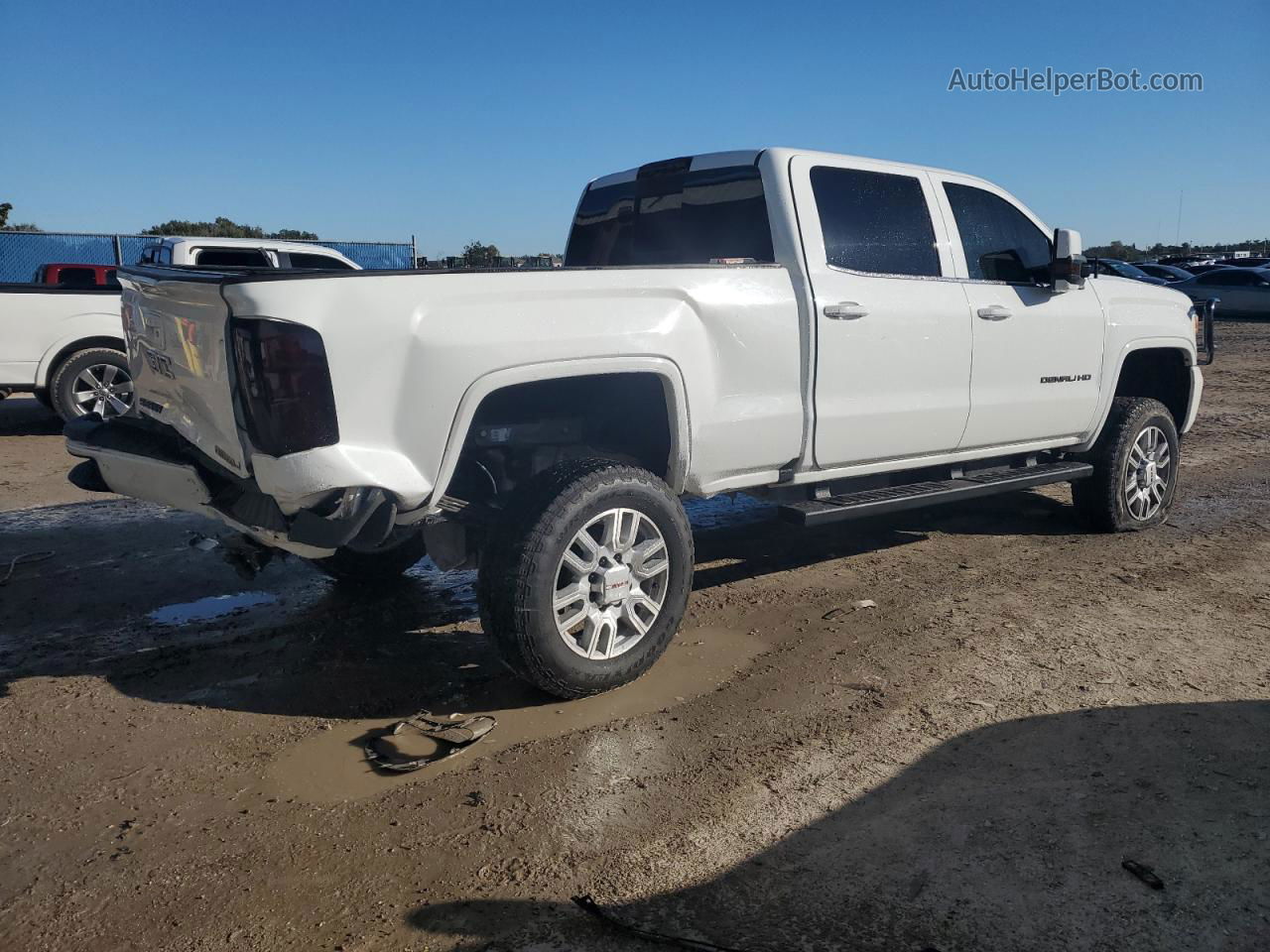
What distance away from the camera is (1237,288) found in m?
25.8

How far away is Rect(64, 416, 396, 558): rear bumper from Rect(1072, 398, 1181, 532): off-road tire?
4634 mm

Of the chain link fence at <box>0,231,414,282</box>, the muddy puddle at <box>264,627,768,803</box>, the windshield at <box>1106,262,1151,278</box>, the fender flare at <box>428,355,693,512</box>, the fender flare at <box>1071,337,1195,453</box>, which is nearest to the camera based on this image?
the muddy puddle at <box>264,627,768,803</box>

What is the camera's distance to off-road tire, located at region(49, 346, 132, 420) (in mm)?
9633

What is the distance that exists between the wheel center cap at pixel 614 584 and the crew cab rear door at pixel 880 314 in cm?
123

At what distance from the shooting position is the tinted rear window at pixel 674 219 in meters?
→ 4.84

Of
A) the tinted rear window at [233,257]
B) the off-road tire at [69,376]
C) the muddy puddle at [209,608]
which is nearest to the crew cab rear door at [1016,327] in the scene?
the muddy puddle at [209,608]

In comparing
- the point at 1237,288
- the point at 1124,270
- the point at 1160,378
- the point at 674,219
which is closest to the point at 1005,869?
the point at 674,219

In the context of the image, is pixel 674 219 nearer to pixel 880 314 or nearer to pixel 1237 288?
pixel 880 314

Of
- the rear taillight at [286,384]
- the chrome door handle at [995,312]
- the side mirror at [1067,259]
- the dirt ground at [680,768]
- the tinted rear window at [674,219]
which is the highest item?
the tinted rear window at [674,219]

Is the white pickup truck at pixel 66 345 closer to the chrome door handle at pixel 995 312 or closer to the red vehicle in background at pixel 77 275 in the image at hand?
the red vehicle in background at pixel 77 275

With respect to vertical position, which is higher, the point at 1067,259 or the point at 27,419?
the point at 1067,259

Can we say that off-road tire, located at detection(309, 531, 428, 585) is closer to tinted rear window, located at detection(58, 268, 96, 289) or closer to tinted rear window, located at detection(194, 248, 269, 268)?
tinted rear window, located at detection(194, 248, 269, 268)

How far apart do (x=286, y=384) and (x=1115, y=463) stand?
5028mm

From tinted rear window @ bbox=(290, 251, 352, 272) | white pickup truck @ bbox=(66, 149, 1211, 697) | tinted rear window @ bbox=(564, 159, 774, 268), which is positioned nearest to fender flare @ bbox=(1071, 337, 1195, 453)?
white pickup truck @ bbox=(66, 149, 1211, 697)
